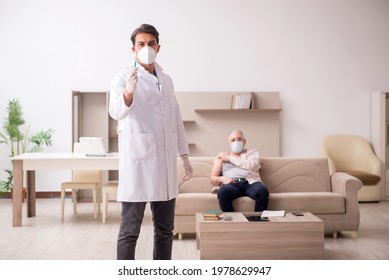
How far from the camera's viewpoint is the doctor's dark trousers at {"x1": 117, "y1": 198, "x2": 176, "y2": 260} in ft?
9.05

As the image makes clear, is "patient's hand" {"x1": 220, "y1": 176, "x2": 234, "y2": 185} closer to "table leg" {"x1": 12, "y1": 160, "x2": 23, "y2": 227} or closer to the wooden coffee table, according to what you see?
the wooden coffee table

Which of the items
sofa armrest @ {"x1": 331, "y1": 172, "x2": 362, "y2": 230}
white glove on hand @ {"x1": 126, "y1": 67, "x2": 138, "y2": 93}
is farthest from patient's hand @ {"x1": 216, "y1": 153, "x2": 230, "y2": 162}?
white glove on hand @ {"x1": 126, "y1": 67, "x2": 138, "y2": 93}

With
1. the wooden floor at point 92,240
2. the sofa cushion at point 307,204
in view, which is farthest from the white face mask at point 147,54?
the sofa cushion at point 307,204

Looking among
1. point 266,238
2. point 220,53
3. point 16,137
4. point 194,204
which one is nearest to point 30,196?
point 16,137

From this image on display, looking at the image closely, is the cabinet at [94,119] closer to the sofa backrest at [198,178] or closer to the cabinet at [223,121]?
the cabinet at [223,121]

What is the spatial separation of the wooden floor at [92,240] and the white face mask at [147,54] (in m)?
1.92

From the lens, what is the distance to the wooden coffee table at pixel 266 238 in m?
4.16

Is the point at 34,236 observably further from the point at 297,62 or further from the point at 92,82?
the point at 297,62

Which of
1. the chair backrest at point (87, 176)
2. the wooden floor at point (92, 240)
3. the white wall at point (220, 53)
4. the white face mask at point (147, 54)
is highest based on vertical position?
the white wall at point (220, 53)

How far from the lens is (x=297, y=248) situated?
4.17 metres

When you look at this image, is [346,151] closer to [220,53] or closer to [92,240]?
[220,53]

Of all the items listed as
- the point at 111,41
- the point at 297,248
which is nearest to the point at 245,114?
the point at 111,41

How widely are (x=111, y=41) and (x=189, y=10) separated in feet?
A: 3.48

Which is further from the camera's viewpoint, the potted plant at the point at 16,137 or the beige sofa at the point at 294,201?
the potted plant at the point at 16,137
